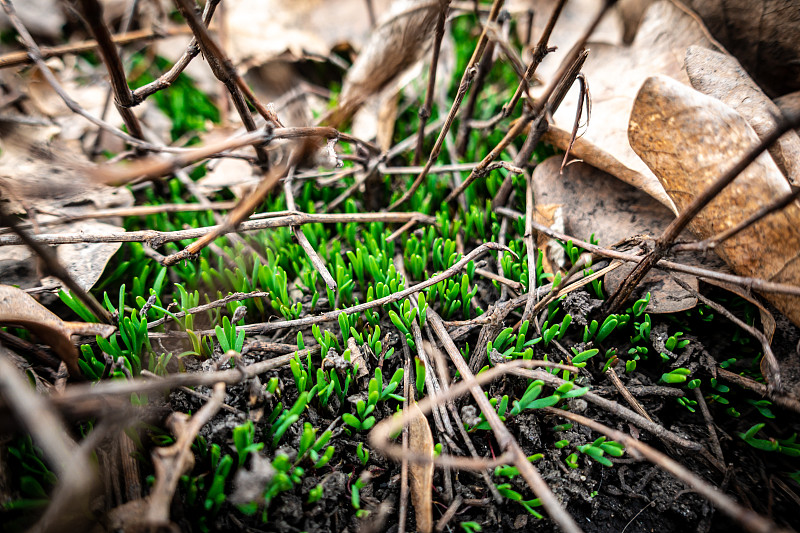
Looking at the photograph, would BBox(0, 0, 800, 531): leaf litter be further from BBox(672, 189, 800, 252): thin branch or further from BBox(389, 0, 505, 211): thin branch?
BBox(389, 0, 505, 211): thin branch

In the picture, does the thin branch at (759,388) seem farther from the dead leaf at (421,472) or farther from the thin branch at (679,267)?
the dead leaf at (421,472)

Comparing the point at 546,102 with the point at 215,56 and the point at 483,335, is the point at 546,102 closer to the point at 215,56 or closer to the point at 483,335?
the point at 483,335

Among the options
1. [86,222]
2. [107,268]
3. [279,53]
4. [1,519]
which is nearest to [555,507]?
[1,519]

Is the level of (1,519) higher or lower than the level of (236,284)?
lower

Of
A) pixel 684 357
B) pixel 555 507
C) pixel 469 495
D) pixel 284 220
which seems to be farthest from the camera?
pixel 284 220

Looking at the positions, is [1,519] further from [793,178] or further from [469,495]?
[793,178]

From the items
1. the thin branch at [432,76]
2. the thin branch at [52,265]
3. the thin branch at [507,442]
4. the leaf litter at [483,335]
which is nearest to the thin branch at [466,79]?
the thin branch at [432,76]

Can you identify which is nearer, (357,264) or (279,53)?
(357,264)
